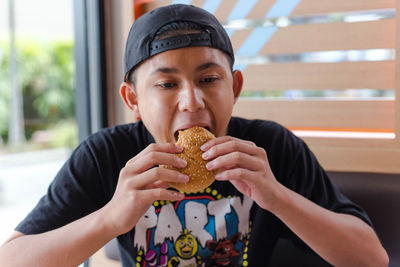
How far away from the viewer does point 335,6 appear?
5.35 feet

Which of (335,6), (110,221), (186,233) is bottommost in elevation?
(186,233)

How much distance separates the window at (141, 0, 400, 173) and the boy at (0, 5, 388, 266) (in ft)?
1.16

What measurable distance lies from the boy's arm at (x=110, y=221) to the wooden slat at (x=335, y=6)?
1023mm

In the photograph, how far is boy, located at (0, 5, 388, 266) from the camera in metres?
1.01

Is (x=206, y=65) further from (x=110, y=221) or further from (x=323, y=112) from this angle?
(x=323, y=112)

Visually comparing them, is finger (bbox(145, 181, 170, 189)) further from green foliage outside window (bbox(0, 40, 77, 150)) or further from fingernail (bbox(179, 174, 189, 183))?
green foliage outside window (bbox(0, 40, 77, 150))

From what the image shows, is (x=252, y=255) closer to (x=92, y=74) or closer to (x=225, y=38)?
(x=225, y=38)

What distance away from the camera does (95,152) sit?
4.42 feet

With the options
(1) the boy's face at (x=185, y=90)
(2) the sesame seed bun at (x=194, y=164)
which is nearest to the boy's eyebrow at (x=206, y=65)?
(1) the boy's face at (x=185, y=90)

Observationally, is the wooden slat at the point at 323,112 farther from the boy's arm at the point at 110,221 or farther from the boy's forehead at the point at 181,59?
the boy's arm at the point at 110,221

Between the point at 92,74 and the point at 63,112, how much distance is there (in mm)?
4938

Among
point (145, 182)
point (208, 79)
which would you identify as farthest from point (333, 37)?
point (145, 182)

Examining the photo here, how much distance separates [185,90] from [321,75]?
0.86 meters

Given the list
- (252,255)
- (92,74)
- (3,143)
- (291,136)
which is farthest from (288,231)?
(3,143)
